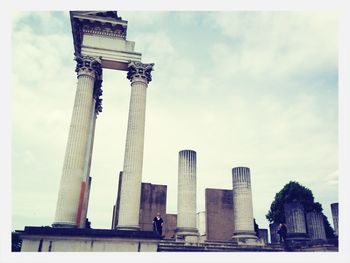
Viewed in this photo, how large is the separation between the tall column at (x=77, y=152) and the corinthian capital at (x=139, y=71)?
8.04ft

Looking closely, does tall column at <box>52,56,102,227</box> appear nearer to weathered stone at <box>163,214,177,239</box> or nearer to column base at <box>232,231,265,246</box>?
column base at <box>232,231,265,246</box>

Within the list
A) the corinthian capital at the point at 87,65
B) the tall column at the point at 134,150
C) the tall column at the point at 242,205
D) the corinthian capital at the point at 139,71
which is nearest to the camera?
the tall column at the point at 134,150

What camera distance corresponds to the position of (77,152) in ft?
64.7

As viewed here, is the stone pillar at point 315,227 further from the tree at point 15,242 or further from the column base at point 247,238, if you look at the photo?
the tree at point 15,242

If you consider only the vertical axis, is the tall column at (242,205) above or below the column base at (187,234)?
above

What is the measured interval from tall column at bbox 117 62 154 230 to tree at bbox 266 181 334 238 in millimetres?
43185

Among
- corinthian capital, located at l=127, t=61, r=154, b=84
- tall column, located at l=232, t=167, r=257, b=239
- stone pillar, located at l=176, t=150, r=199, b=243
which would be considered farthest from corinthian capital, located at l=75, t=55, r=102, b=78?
tall column, located at l=232, t=167, r=257, b=239

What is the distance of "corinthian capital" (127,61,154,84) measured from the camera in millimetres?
22633

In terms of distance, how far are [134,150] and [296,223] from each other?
16034 mm

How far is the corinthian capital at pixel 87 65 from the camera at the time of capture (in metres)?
22.0

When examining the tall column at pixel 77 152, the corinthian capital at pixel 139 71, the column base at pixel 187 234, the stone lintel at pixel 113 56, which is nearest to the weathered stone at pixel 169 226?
the column base at pixel 187 234

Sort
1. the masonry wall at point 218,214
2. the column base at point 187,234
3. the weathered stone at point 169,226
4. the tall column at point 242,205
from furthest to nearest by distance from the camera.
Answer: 1. the weathered stone at point 169,226
2. the masonry wall at point 218,214
3. the tall column at point 242,205
4. the column base at point 187,234

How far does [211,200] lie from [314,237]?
34.8 ft

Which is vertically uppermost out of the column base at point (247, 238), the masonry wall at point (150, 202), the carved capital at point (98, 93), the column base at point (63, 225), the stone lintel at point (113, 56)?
the stone lintel at point (113, 56)
